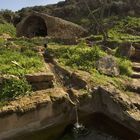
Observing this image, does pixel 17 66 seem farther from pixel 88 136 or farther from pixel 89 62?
pixel 88 136

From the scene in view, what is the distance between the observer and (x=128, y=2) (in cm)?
3291

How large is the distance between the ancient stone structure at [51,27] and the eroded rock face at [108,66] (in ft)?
21.1

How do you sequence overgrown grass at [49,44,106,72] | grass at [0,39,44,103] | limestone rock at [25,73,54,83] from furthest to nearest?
overgrown grass at [49,44,106,72], limestone rock at [25,73,54,83], grass at [0,39,44,103]

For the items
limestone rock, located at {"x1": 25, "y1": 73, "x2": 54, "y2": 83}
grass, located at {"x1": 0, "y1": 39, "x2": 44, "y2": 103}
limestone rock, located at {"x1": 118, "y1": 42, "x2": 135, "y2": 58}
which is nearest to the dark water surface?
limestone rock, located at {"x1": 25, "y1": 73, "x2": 54, "y2": 83}

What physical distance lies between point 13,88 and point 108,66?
4299 millimetres

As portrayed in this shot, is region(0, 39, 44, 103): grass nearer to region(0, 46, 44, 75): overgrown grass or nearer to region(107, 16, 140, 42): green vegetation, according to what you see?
region(0, 46, 44, 75): overgrown grass

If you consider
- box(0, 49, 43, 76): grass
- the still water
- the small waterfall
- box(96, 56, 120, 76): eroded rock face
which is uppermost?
box(0, 49, 43, 76): grass

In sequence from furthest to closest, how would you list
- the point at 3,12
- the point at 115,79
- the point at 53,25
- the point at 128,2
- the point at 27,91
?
the point at 3,12, the point at 128,2, the point at 53,25, the point at 115,79, the point at 27,91

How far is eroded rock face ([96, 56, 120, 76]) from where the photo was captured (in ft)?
42.8

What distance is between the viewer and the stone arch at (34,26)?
2370 centimetres

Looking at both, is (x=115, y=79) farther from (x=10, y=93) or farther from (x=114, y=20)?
(x=114, y=20)

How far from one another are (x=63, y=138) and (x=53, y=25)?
12206mm

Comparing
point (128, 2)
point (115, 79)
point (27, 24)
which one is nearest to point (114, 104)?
point (115, 79)

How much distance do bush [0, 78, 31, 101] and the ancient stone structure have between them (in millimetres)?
9027
